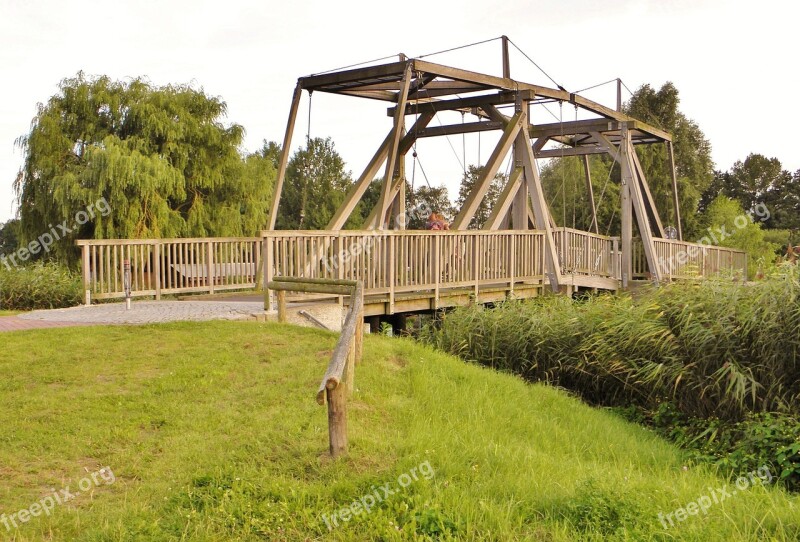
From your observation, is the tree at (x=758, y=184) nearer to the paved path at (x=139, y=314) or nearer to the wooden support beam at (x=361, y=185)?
the wooden support beam at (x=361, y=185)

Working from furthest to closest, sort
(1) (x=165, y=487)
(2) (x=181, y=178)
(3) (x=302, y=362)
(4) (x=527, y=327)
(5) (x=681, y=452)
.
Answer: (2) (x=181, y=178)
(4) (x=527, y=327)
(3) (x=302, y=362)
(5) (x=681, y=452)
(1) (x=165, y=487)

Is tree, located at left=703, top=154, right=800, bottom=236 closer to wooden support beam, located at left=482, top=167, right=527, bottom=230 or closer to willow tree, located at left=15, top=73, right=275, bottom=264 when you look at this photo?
willow tree, located at left=15, top=73, right=275, bottom=264

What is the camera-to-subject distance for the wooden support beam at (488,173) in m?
15.5

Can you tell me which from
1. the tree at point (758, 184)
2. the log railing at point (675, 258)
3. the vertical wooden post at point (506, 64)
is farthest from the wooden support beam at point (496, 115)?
the tree at point (758, 184)

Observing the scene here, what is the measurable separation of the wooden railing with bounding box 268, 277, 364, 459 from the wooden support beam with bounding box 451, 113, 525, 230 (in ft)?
18.2

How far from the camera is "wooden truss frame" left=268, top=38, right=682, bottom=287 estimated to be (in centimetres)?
1368

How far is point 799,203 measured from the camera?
5919 cm

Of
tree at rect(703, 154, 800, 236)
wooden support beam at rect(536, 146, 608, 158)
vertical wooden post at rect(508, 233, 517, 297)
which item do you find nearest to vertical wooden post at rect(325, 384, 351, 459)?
vertical wooden post at rect(508, 233, 517, 297)

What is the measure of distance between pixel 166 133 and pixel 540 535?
24.9 metres

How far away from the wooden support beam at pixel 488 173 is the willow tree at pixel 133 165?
44.7ft

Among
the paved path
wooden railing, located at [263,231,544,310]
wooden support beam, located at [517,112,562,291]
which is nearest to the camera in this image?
the paved path

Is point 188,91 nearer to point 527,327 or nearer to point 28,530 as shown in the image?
point 527,327

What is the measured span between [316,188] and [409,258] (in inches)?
1787

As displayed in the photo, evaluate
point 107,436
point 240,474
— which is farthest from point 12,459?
point 240,474
